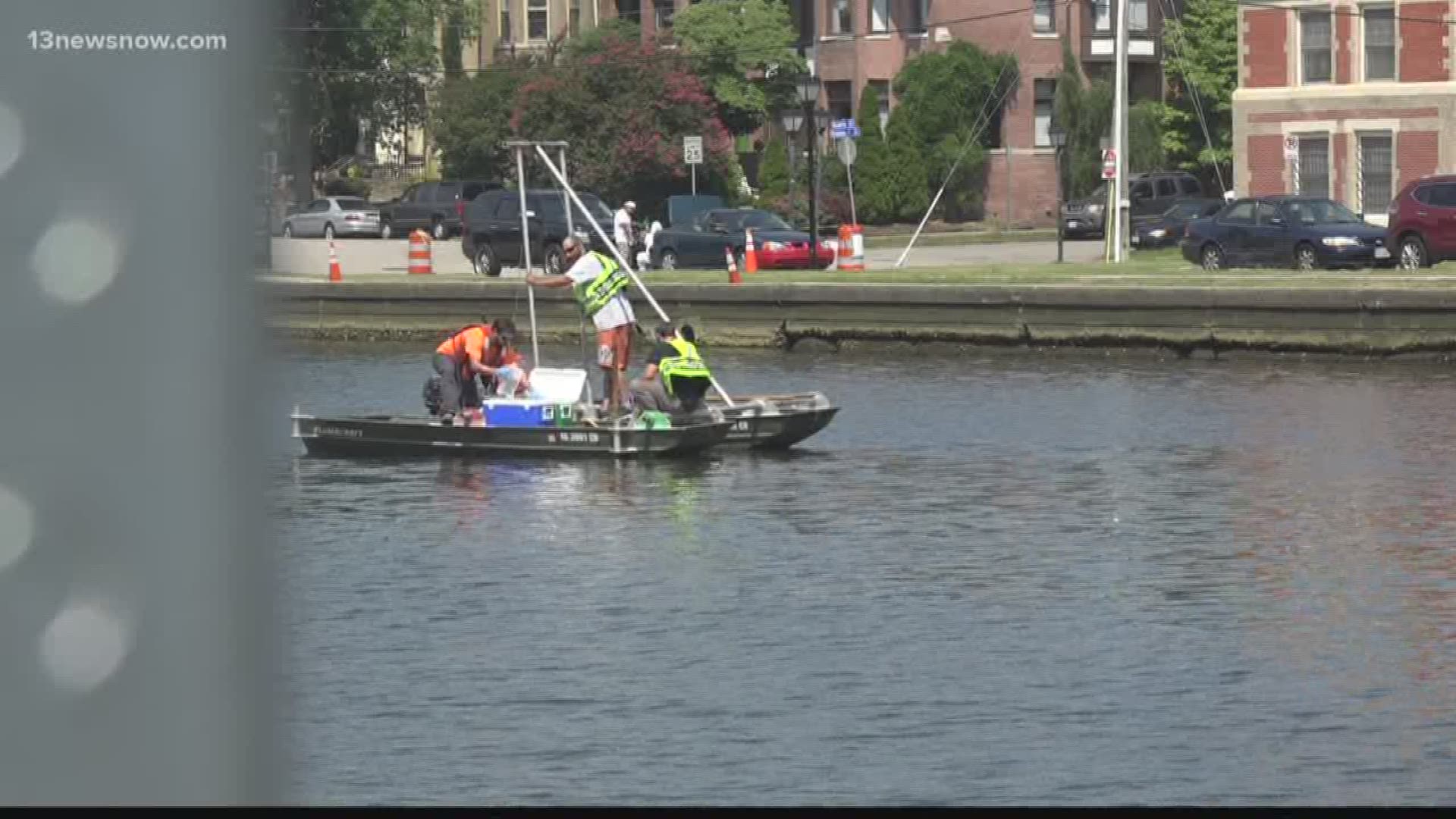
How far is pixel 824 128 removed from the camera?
6006 cm

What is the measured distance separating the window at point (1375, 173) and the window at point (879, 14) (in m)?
20.7

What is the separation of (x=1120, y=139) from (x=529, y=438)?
2370cm

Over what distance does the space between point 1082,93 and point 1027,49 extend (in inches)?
158

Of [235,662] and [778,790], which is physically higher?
[235,662]

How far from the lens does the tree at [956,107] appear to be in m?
72.3

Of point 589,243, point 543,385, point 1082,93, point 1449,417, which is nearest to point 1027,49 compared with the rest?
point 1082,93

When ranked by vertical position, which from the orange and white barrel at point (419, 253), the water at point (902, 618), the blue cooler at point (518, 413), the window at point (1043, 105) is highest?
the window at point (1043, 105)

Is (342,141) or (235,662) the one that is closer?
(235,662)

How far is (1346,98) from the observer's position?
59.9 metres

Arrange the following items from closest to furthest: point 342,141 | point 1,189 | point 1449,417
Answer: point 1,189 → point 342,141 → point 1449,417

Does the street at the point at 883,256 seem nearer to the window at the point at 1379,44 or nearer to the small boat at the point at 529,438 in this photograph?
the window at the point at 1379,44

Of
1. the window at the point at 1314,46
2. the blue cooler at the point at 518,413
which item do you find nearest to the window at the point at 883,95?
the window at the point at 1314,46

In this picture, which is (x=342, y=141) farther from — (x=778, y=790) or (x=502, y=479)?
(x=502, y=479)

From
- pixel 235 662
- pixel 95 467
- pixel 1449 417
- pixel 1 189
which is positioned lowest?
pixel 1449 417
